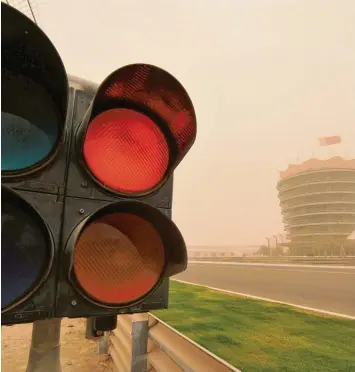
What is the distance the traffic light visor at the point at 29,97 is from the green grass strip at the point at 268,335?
7.67ft

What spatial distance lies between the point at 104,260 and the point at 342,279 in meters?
8.83

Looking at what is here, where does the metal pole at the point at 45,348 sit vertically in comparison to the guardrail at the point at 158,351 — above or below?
above

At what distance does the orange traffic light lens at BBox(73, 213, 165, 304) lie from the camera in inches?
36.2

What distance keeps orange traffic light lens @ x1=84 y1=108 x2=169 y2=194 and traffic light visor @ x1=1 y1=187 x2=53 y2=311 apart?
0.77 ft

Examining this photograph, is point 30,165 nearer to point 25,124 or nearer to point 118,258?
point 25,124

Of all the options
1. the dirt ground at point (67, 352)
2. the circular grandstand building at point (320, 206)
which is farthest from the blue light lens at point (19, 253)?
the circular grandstand building at point (320, 206)

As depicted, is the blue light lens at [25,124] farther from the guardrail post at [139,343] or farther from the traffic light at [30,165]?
the guardrail post at [139,343]

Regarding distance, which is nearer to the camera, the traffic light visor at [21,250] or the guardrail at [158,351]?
the traffic light visor at [21,250]

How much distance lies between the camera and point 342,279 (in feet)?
26.7

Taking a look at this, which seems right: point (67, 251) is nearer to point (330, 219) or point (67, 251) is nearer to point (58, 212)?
point (58, 212)

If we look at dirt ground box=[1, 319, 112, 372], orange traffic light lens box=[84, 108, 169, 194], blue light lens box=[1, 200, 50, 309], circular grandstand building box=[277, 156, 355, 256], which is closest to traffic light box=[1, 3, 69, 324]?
blue light lens box=[1, 200, 50, 309]

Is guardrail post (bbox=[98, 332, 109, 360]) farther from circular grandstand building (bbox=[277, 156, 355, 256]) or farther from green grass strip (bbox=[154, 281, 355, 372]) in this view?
circular grandstand building (bbox=[277, 156, 355, 256])

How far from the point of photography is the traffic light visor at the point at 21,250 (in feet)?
2.68

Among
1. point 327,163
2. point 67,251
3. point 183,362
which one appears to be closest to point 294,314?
point 183,362
